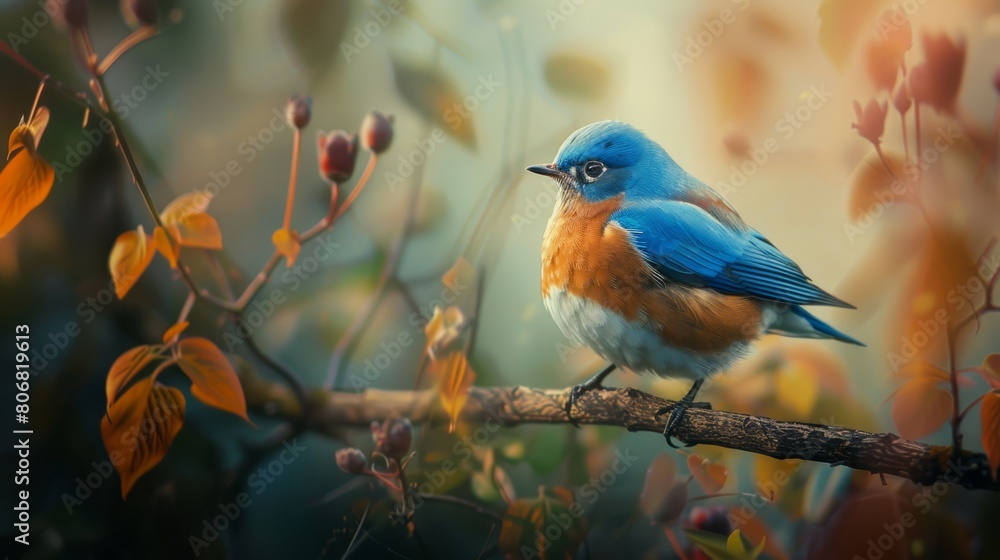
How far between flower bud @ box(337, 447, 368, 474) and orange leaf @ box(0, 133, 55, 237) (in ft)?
2.60

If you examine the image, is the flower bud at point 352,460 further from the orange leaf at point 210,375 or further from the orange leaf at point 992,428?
the orange leaf at point 992,428

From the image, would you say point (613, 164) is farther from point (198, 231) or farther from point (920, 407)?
point (198, 231)

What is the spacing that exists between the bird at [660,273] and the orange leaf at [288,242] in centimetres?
50

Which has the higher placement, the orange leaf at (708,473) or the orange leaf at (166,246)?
the orange leaf at (708,473)

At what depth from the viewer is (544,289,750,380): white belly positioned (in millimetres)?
1157

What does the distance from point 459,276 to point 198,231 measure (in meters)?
0.52

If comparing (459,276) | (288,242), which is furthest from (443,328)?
(288,242)

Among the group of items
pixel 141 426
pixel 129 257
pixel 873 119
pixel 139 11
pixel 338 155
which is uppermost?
pixel 873 119

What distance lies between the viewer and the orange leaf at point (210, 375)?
1.37 metres

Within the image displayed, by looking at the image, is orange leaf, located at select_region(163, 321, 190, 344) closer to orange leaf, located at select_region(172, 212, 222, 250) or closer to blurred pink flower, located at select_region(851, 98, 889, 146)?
orange leaf, located at select_region(172, 212, 222, 250)

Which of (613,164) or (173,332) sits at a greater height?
(613,164)

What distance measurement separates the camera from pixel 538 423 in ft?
4.32

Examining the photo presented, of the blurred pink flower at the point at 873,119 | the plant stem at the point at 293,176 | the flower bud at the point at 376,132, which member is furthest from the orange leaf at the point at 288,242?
the blurred pink flower at the point at 873,119

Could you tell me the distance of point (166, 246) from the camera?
4.58 ft
